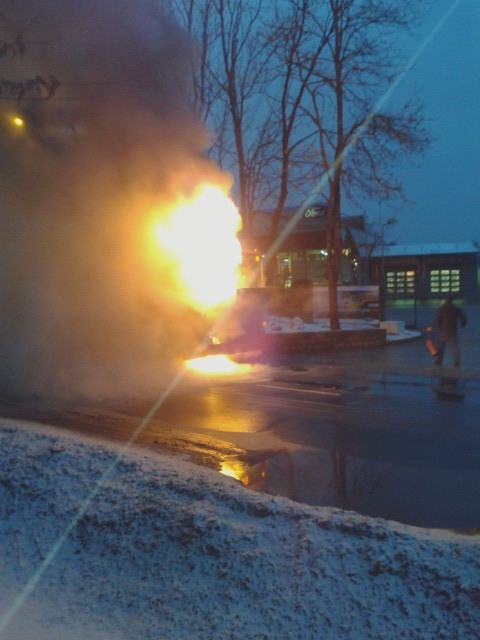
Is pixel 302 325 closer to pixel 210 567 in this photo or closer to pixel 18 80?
pixel 18 80

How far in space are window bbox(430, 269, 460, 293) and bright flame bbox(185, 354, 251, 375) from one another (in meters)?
43.3

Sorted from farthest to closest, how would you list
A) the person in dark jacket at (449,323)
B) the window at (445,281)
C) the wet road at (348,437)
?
the window at (445,281)
the person in dark jacket at (449,323)
the wet road at (348,437)

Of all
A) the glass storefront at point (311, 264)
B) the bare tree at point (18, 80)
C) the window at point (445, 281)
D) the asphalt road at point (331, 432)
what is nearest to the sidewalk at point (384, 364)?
the asphalt road at point (331, 432)

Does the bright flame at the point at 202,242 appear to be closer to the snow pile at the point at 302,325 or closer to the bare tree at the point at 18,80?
the bare tree at the point at 18,80

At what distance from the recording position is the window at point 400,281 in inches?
2168

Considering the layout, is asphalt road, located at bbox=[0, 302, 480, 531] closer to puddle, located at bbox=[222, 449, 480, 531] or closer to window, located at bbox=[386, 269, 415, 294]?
puddle, located at bbox=[222, 449, 480, 531]

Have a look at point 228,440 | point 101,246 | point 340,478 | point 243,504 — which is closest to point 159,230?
point 101,246

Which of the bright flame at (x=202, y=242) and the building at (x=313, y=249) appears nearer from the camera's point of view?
the bright flame at (x=202, y=242)

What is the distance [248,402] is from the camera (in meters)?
9.16

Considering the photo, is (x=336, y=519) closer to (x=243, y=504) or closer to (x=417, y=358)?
(x=243, y=504)

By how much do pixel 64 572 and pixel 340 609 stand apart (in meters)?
1.71

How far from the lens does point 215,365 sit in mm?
13312

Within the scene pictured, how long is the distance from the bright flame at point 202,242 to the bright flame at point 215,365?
1212 millimetres

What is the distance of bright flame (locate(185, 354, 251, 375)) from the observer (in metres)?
12.5
